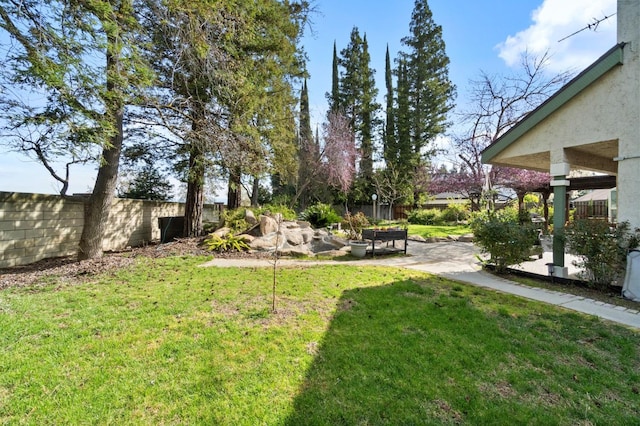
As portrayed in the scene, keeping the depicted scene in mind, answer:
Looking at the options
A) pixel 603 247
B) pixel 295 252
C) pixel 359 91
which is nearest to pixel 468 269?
pixel 603 247

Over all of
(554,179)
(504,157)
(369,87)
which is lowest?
(554,179)

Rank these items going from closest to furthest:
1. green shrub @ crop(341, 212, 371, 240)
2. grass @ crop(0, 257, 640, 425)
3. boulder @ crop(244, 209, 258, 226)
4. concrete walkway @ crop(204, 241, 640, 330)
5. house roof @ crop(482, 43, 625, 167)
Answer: grass @ crop(0, 257, 640, 425) → concrete walkway @ crop(204, 241, 640, 330) → house roof @ crop(482, 43, 625, 167) → boulder @ crop(244, 209, 258, 226) → green shrub @ crop(341, 212, 371, 240)

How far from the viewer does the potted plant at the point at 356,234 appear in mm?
8492

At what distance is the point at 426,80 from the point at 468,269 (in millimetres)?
24131

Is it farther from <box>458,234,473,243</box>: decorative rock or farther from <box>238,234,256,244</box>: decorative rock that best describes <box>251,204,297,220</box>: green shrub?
<box>458,234,473,243</box>: decorative rock

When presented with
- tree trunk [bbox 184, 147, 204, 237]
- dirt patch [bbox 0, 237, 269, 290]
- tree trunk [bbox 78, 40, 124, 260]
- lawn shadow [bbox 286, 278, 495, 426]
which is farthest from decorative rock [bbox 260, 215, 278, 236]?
lawn shadow [bbox 286, 278, 495, 426]

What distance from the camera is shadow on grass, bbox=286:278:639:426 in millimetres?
2125

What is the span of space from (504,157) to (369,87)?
23767 millimetres

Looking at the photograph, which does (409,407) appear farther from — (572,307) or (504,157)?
Result: (504,157)

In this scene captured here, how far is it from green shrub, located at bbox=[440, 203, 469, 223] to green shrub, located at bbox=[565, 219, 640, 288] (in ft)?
52.0

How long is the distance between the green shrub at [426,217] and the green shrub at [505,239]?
48.1 ft

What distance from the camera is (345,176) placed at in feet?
65.1

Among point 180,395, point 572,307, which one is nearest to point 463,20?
point 572,307

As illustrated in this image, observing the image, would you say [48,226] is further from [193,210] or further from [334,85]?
[334,85]
